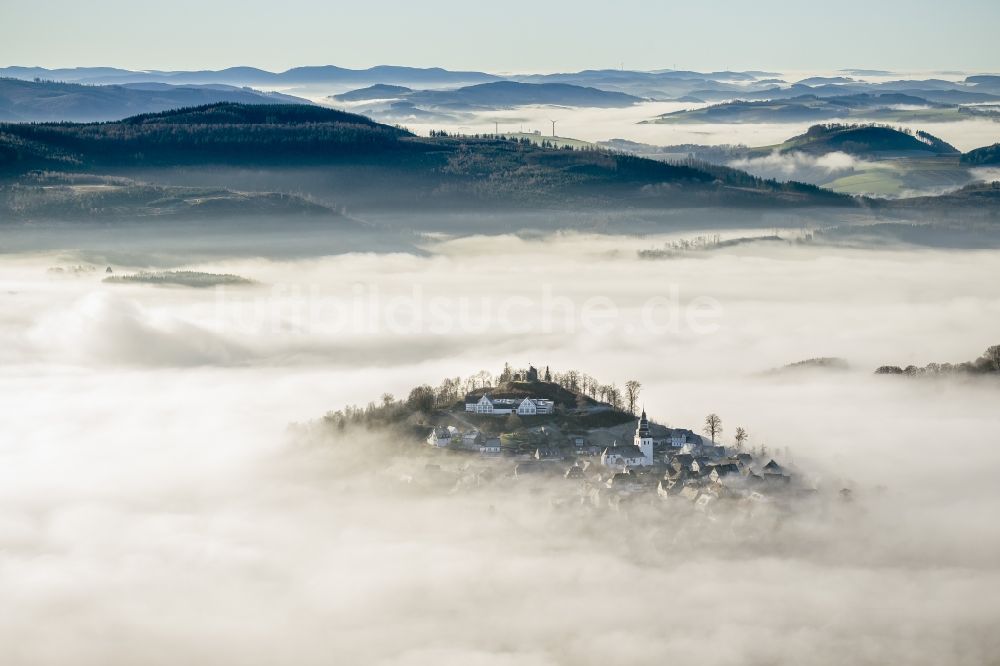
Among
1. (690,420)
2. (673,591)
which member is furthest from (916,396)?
(673,591)

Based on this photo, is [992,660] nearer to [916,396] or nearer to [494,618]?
[494,618]

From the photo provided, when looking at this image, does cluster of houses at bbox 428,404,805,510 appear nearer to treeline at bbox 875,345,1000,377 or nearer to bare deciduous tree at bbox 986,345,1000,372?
treeline at bbox 875,345,1000,377

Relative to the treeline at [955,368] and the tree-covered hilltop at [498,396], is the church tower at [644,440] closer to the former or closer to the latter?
the tree-covered hilltop at [498,396]

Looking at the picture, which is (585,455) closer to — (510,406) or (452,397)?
(510,406)

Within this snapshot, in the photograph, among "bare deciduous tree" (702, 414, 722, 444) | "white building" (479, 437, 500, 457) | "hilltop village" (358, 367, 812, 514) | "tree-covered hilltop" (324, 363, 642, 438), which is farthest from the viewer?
"bare deciduous tree" (702, 414, 722, 444)

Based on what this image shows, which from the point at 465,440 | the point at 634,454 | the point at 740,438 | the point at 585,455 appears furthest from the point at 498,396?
the point at 740,438

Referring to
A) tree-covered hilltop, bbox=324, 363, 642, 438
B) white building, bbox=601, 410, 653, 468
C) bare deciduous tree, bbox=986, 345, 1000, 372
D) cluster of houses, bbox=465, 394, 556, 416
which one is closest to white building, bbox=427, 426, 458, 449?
tree-covered hilltop, bbox=324, 363, 642, 438
